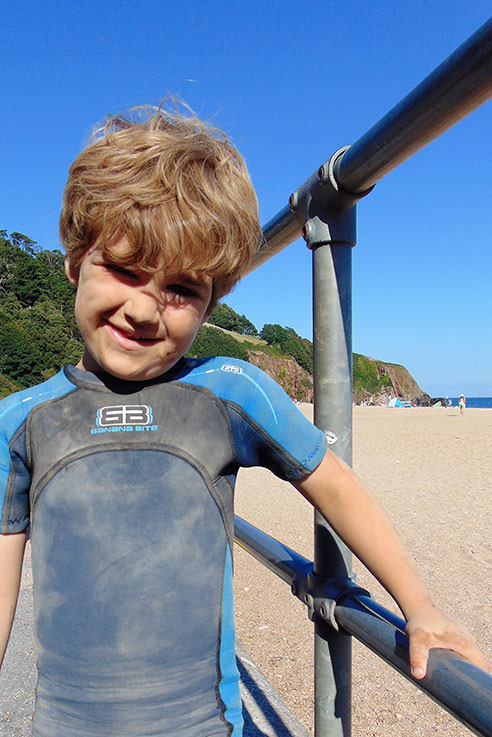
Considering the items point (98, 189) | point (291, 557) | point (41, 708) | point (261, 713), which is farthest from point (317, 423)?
point (261, 713)

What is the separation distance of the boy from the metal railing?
0.27 feet

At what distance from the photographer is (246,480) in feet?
37.8

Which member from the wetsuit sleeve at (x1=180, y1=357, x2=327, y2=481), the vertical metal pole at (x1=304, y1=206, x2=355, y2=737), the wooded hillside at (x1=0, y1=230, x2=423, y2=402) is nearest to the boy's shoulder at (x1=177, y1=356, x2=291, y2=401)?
the wetsuit sleeve at (x1=180, y1=357, x2=327, y2=481)

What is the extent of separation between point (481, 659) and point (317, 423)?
0.54 meters

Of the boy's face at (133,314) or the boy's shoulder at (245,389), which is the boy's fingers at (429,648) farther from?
the boy's face at (133,314)

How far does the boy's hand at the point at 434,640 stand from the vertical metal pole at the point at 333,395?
0.90ft

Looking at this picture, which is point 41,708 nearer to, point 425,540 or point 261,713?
point 261,713

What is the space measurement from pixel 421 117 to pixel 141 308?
0.57 meters

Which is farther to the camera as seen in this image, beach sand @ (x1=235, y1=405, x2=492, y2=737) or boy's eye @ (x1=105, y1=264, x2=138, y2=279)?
beach sand @ (x1=235, y1=405, x2=492, y2=737)

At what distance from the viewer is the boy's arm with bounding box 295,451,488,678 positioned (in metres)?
0.87

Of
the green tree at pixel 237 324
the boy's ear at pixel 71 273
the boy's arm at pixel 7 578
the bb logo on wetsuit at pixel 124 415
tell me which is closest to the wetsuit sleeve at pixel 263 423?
the bb logo on wetsuit at pixel 124 415

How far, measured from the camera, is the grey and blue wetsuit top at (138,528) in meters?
1.10

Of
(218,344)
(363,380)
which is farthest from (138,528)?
(363,380)

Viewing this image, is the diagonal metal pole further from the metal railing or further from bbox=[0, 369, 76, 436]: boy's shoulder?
bbox=[0, 369, 76, 436]: boy's shoulder
